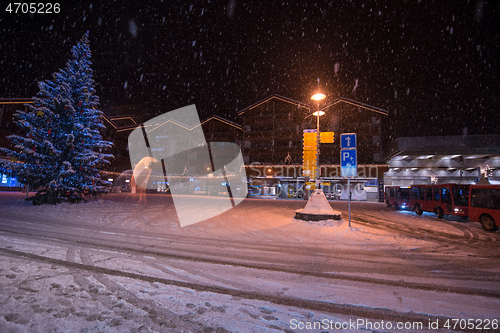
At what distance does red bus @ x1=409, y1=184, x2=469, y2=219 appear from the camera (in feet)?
41.6

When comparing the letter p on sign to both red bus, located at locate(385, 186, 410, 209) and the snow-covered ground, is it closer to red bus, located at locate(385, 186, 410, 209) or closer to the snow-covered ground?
red bus, located at locate(385, 186, 410, 209)

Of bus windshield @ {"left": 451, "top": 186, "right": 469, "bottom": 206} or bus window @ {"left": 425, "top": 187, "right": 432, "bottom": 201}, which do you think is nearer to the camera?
bus windshield @ {"left": 451, "top": 186, "right": 469, "bottom": 206}

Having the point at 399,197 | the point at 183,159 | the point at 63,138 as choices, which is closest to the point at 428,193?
the point at 399,197

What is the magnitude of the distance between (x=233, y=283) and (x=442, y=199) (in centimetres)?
1568

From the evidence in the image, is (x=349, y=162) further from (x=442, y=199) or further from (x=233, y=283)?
(x=442, y=199)

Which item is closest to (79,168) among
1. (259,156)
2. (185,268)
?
(185,268)

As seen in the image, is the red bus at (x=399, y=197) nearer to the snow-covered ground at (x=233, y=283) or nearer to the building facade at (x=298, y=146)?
the building facade at (x=298, y=146)

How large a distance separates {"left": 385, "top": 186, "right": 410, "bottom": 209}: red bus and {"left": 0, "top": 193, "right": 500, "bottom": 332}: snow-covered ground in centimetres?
1194

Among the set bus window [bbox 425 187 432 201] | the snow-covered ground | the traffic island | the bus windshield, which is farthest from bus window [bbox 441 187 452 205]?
the traffic island

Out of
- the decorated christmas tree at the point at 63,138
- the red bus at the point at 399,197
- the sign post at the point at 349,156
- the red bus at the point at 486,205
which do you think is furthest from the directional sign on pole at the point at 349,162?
the decorated christmas tree at the point at 63,138

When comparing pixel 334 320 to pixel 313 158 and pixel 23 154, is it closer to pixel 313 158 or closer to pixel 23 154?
pixel 313 158

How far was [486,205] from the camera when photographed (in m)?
9.89

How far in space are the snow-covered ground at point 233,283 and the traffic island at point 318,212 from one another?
2557 mm

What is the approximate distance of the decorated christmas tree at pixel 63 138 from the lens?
1412 centimetres
